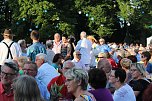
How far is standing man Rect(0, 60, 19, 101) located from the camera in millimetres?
4871

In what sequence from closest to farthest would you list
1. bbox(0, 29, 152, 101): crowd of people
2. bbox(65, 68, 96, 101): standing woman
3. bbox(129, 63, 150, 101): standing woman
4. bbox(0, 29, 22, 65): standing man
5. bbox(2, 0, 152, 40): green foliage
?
bbox(0, 29, 152, 101): crowd of people
bbox(65, 68, 96, 101): standing woman
bbox(129, 63, 150, 101): standing woman
bbox(0, 29, 22, 65): standing man
bbox(2, 0, 152, 40): green foliage

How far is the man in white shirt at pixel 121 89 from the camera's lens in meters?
5.97

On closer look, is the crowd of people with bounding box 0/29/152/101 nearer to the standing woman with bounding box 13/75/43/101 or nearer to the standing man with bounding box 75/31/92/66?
the standing woman with bounding box 13/75/43/101

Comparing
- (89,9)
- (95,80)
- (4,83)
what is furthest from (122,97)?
(89,9)

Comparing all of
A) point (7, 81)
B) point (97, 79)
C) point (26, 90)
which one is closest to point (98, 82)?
point (97, 79)

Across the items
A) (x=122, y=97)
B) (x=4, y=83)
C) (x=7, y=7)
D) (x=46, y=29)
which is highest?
(x=7, y=7)

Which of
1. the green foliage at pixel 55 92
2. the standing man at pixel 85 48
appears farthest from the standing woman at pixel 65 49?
the green foliage at pixel 55 92

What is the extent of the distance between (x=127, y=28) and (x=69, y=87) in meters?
41.3

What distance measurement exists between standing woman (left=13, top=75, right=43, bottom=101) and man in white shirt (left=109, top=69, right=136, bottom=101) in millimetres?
2449

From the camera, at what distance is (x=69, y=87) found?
4.67m

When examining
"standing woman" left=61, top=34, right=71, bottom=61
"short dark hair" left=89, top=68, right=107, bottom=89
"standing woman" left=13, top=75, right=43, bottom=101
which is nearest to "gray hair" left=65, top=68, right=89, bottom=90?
"short dark hair" left=89, top=68, right=107, bottom=89

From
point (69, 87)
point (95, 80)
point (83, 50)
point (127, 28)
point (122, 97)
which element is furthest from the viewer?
point (127, 28)

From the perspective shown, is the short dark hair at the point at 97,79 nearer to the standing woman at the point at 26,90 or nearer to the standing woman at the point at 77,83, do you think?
the standing woman at the point at 77,83

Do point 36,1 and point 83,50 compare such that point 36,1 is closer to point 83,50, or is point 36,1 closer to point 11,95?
point 83,50
